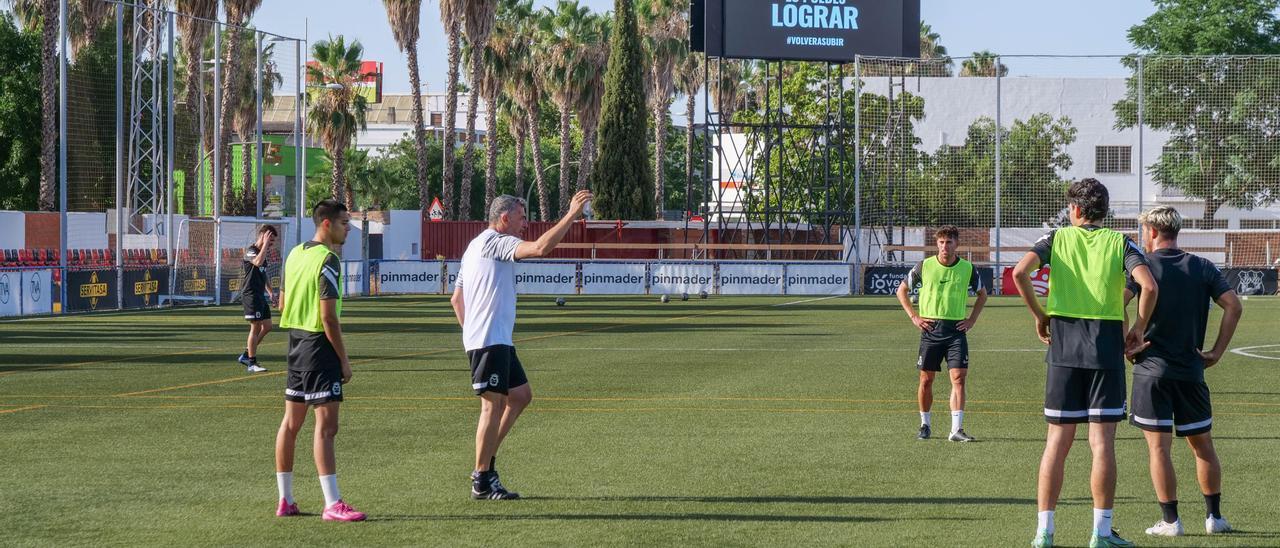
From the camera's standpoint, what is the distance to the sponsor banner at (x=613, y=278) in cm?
4941

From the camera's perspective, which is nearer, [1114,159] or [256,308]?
[256,308]

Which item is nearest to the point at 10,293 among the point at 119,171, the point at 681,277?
the point at 119,171

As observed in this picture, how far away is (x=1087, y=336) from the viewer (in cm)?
794

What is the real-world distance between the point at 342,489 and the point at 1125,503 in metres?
4.93

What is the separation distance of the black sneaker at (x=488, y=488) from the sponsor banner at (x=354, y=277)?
130ft

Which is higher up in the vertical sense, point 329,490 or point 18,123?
point 18,123

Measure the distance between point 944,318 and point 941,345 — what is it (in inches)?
9.2

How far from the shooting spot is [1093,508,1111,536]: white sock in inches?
314

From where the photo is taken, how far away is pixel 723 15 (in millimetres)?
52125

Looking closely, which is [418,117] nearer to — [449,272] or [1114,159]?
[449,272]

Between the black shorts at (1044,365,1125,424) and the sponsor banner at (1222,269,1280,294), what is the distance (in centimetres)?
4036

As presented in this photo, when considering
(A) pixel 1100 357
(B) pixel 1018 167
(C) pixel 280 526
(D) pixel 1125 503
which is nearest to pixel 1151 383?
(A) pixel 1100 357

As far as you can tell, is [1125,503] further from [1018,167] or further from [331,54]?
[331,54]

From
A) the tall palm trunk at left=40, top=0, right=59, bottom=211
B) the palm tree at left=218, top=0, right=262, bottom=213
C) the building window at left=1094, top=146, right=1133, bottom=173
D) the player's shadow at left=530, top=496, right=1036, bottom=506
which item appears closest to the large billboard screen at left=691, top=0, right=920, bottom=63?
the building window at left=1094, top=146, right=1133, bottom=173
